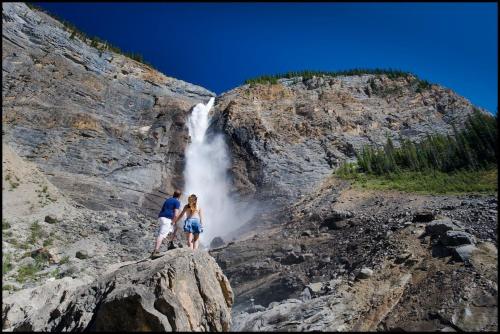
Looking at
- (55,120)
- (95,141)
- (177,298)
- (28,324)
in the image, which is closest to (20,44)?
(55,120)

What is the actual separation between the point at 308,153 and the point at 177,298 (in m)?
31.7

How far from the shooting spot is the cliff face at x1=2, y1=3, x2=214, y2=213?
31.9m

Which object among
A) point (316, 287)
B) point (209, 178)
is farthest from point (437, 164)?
point (316, 287)

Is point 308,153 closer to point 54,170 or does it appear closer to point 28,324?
point 54,170

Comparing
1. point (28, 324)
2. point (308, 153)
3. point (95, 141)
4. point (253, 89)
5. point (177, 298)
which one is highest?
point (253, 89)

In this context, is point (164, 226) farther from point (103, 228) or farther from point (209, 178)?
point (209, 178)

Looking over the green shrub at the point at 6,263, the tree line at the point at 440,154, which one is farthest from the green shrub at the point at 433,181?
the green shrub at the point at 6,263

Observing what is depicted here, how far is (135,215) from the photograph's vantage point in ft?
94.7

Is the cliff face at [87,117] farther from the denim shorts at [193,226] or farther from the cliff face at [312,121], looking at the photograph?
the denim shorts at [193,226]

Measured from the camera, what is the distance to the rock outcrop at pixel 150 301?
9.10m

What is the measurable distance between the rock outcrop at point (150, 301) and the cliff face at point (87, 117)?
60.7 feet

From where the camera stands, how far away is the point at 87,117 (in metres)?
37.5

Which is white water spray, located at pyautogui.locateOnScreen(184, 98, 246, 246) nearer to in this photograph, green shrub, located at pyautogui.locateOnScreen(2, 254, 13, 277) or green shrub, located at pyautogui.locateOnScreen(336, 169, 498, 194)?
green shrub, located at pyautogui.locateOnScreen(336, 169, 498, 194)

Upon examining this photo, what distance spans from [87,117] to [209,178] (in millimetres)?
11536
